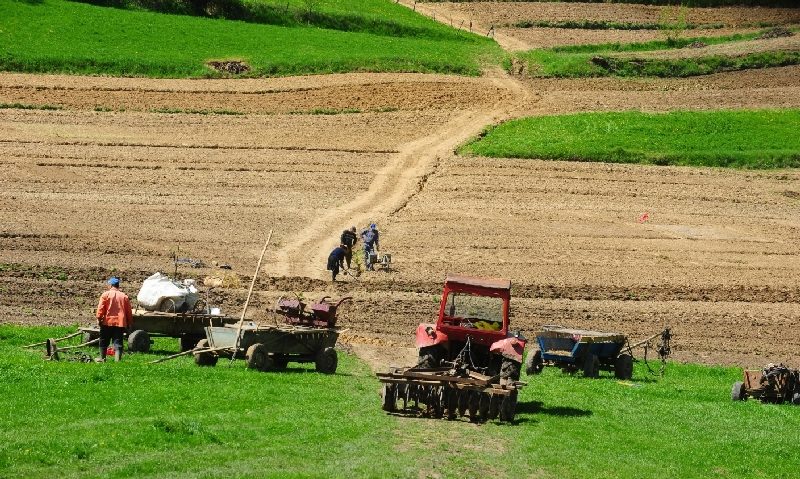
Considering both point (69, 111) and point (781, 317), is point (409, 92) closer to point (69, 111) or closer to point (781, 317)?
point (69, 111)

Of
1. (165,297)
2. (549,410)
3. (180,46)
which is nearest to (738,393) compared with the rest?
(549,410)

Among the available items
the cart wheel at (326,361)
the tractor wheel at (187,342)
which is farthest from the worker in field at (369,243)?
the cart wheel at (326,361)

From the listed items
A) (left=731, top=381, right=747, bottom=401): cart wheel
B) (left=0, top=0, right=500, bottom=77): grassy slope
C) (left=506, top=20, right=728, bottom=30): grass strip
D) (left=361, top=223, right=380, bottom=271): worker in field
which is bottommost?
(left=731, top=381, right=747, bottom=401): cart wheel

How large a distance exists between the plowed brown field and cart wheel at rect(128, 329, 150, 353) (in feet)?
16.2

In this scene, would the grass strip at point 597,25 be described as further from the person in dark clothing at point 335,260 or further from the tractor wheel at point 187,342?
the tractor wheel at point 187,342

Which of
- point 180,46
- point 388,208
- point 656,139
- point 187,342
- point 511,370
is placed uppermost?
point 180,46

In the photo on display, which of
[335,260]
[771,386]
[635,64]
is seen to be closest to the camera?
[771,386]

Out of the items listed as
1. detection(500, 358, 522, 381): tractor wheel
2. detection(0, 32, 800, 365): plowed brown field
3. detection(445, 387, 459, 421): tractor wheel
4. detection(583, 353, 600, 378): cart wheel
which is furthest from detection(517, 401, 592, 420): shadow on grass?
detection(0, 32, 800, 365): plowed brown field

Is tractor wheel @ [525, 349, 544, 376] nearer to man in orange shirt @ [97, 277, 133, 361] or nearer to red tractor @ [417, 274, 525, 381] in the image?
red tractor @ [417, 274, 525, 381]

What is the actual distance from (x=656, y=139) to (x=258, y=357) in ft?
120

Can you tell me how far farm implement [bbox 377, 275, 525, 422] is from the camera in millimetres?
19656

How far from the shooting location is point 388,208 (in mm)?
45938

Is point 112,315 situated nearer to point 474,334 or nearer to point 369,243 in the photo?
point 474,334

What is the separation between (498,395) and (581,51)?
59087 mm
